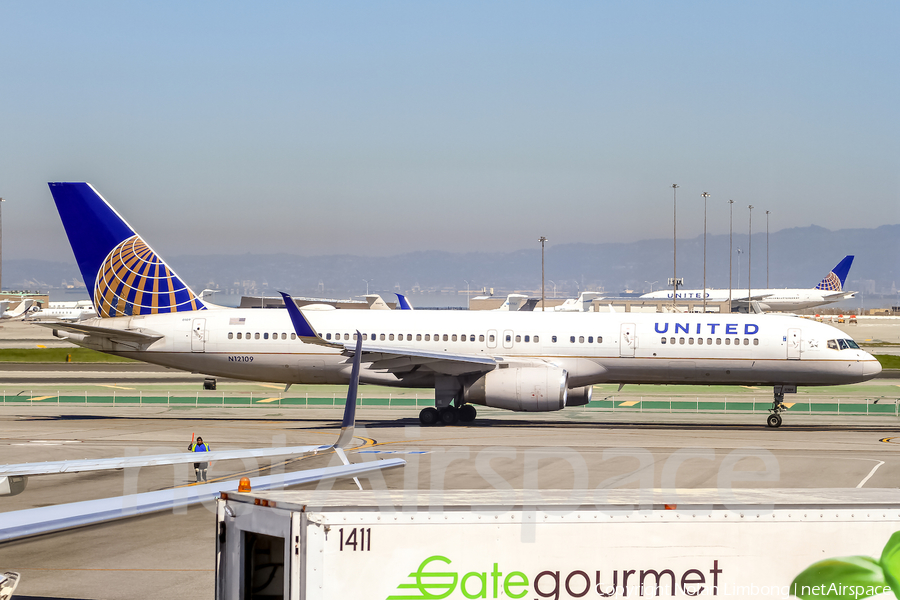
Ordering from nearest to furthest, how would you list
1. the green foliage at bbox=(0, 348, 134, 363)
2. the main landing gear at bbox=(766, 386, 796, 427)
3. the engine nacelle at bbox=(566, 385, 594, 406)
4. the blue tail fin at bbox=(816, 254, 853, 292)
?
the main landing gear at bbox=(766, 386, 796, 427) → the engine nacelle at bbox=(566, 385, 594, 406) → the green foliage at bbox=(0, 348, 134, 363) → the blue tail fin at bbox=(816, 254, 853, 292)

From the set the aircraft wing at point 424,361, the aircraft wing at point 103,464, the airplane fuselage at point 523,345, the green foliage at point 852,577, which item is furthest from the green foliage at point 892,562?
the airplane fuselage at point 523,345

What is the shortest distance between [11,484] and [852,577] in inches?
410

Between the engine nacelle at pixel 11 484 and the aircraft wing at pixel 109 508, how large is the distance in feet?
4.87

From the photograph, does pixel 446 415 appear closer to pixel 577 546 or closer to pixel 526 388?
pixel 526 388

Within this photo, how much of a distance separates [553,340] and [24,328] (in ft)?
348

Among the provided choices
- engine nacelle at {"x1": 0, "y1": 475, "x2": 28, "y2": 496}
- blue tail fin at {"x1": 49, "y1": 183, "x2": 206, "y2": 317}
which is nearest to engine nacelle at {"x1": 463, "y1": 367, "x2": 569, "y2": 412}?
blue tail fin at {"x1": 49, "y1": 183, "x2": 206, "y2": 317}

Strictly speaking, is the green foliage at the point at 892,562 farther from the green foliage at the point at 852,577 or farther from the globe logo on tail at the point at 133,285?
the globe logo on tail at the point at 133,285

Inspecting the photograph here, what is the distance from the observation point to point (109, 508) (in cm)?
970

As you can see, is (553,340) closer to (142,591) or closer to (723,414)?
(723,414)

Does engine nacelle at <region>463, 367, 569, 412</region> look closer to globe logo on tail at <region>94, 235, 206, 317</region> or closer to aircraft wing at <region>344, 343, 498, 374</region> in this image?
aircraft wing at <region>344, 343, 498, 374</region>

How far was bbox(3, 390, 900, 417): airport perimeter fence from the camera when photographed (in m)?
39.2

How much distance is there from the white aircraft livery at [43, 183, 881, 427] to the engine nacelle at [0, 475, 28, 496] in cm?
1990

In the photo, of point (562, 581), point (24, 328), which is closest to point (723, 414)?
point (562, 581)

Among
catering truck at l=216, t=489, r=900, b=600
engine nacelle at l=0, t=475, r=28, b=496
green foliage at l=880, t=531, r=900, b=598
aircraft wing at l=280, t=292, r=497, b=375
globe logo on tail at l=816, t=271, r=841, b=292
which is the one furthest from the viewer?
globe logo on tail at l=816, t=271, r=841, b=292
